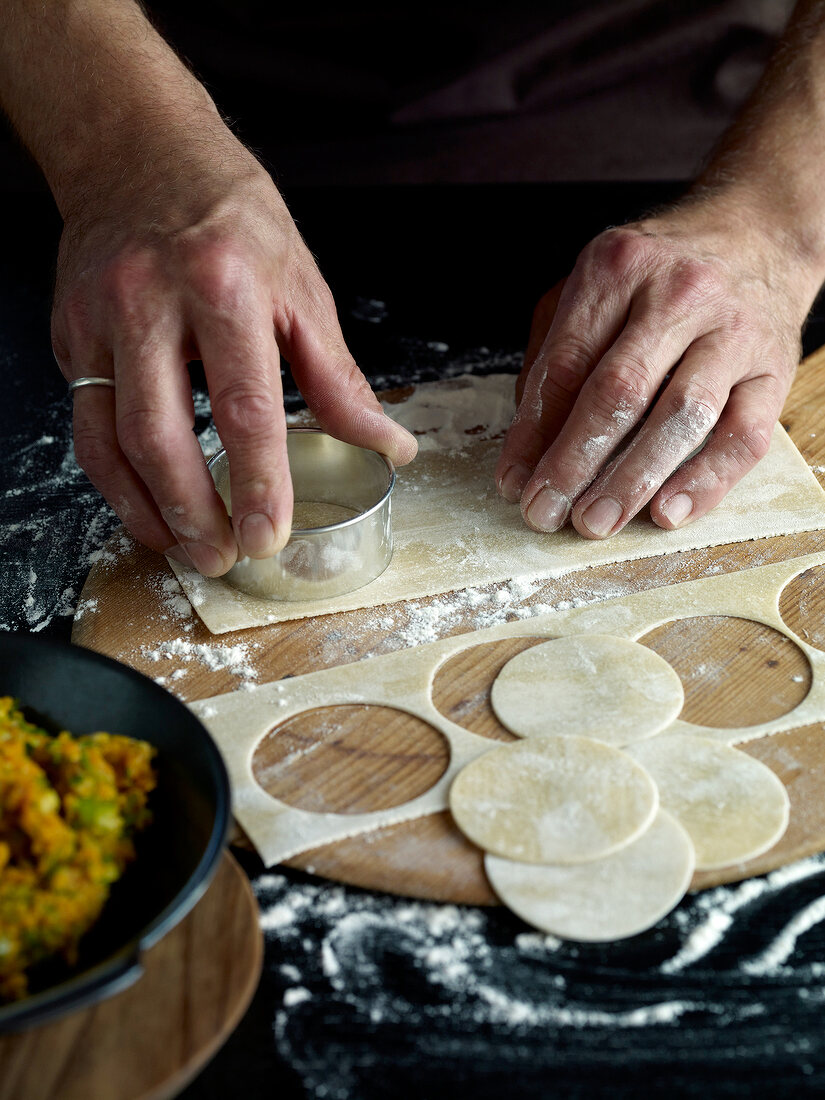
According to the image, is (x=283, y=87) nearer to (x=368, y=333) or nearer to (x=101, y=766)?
(x=368, y=333)

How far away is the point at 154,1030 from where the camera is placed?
681 mm

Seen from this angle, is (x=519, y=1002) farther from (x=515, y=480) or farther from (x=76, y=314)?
(x=76, y=314)

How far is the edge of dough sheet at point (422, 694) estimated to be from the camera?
0.92 metres

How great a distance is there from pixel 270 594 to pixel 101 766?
1.47 ft

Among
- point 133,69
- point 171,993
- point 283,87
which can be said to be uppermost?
point 133,69

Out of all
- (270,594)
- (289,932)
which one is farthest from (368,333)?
(289,932)

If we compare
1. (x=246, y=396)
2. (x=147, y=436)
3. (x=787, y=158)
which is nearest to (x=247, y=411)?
(x=246, y=396)

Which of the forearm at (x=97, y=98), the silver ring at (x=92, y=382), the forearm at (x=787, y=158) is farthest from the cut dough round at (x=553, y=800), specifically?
the forearm at (x=787, y=158)

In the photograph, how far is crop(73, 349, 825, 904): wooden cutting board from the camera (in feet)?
2.92

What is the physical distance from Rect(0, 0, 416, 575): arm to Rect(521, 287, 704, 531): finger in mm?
197

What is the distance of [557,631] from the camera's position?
115 cm

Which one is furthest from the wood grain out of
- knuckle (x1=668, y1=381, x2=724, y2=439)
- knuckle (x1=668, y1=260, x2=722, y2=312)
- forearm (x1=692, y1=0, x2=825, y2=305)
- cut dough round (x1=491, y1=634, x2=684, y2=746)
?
forearm (x1=692, y1=0, x2=825, y2=305)

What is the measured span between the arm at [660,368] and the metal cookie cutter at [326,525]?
0.19m

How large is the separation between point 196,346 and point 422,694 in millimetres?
470
